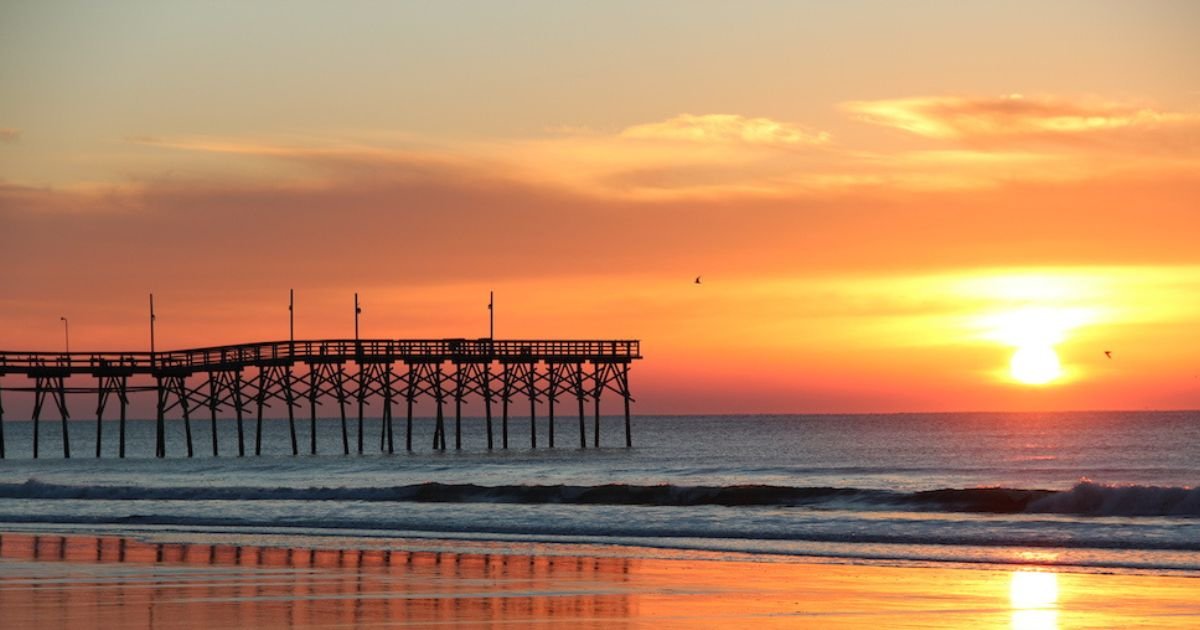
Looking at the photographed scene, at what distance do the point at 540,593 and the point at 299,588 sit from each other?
2734mm

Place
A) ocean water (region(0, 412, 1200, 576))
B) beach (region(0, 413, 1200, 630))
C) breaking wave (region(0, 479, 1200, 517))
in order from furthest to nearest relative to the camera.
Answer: breaking wave (region(0, 479, 1200, 517)) < ocean water (region(0, 412, 1200, 576)) < beach (region(0, 413, 1200, 630))

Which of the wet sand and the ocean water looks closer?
the wet sand

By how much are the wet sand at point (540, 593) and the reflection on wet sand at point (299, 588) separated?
0.09 feet

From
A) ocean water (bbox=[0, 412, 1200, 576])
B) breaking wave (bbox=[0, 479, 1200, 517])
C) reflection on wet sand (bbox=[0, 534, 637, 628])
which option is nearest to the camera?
reflection on wet sand (bbox=[0, 534, 637, 628])

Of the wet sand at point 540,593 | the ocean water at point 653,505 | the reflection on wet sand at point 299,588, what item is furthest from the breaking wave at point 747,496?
the reflection on wet sand at point 299,588

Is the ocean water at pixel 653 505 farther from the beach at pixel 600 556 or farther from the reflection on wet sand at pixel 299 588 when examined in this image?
the reflection on wet sand at pixel 299 588

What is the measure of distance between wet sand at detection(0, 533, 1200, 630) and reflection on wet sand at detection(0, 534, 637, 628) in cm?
3

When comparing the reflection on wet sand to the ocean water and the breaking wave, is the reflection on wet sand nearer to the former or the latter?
the ocean water

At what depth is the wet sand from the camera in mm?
15164

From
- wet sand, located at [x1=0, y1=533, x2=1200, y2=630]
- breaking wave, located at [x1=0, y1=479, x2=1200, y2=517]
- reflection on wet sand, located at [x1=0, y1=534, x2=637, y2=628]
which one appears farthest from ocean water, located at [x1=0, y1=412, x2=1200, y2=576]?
reflection on wet sand, located at [x1=0, y1=534, x2=637, y2=628]

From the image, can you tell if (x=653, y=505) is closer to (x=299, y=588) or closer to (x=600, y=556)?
(x=600, y=556)

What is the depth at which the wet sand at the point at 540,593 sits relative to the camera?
15164 millimetres

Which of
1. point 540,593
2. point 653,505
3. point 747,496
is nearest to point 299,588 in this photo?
point 540,593

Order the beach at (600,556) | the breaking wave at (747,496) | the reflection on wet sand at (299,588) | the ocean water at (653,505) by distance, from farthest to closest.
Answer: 1. the breaking wave at (747,496)
2. the ocean water at (653,505)
3. the beach at (600,556)
4. the reflection on wet sand at (299,588)
